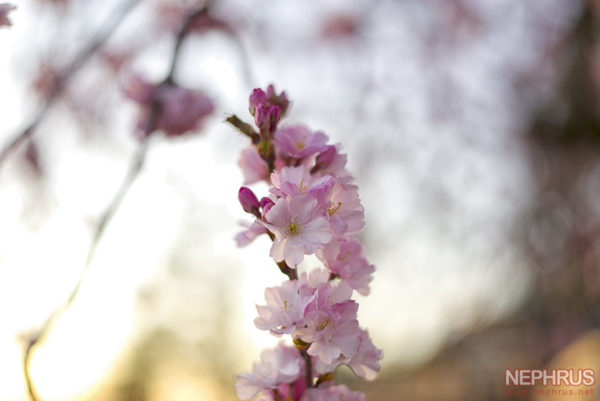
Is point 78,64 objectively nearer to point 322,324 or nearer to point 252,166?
point 252,166

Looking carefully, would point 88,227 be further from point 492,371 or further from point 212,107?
point 492,371

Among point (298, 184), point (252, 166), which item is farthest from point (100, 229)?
point (298, 184)

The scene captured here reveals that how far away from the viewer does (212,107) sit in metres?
1.60

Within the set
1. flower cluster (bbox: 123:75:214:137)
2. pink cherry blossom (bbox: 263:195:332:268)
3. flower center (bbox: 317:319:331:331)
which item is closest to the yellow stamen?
pink cherry blossom (bbox: 263:195:332:268)

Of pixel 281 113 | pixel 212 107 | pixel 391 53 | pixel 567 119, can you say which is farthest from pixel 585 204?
pixel 281 113

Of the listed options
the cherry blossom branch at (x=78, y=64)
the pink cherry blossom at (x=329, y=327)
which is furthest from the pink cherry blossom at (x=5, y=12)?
the pink cherry blossom at (x=329, y=327)

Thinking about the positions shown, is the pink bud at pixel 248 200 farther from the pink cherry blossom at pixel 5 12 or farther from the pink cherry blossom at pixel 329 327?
the pink cherry blossom at pixel 5 12

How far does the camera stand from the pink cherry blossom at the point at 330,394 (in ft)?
2.12

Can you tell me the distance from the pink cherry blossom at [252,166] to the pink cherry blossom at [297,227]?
0.15 meters

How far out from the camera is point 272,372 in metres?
0.69

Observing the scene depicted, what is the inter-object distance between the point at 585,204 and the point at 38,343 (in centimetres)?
360

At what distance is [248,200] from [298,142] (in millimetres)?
110

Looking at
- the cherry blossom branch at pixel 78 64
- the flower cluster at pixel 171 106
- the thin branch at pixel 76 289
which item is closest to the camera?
the thin branch at pixel 76 289

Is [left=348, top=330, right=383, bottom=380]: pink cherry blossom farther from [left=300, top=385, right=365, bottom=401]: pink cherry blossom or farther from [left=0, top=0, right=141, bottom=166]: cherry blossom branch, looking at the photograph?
[left=0, top=0, right=141, bottom=166]: cherry blossom branch
